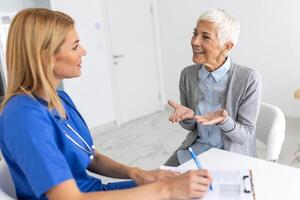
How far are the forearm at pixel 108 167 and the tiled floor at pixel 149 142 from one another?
1.60 metres

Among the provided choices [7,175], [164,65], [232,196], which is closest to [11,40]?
[7,175]

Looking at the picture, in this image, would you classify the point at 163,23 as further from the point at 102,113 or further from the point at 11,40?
the point at 11,40

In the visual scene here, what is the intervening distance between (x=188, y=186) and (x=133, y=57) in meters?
3.64

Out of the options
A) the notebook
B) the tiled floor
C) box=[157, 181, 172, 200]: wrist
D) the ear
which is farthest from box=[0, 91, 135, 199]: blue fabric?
the tiled floor

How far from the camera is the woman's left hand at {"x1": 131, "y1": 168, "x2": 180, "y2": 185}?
1110 millimetres

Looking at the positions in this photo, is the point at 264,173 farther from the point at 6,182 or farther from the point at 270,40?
the point at 270,40

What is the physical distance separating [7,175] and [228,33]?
1158 millimetres

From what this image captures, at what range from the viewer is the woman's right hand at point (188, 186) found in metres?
0.92

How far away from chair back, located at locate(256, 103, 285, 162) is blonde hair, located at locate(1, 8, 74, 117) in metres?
1.08

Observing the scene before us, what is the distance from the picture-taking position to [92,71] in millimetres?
3996

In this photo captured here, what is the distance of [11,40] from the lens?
37.4 inches

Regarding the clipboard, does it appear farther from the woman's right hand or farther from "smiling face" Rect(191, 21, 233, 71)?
"smiling face" Rect(191, 21, 233, 71)

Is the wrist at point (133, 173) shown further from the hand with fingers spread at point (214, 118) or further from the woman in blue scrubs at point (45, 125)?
the hand with fingers spread at point (214, 118)

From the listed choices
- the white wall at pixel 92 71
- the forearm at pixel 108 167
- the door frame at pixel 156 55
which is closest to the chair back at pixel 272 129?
the forearm at pixel 108 167
